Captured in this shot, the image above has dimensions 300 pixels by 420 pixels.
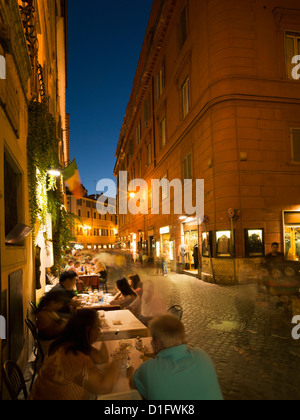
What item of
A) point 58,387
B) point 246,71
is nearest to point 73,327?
point 58,387

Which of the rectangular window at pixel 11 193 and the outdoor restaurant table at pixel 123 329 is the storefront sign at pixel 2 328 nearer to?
the rectangular window at pixel 11 193

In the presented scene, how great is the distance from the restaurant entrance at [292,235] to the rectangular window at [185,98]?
8002 mm

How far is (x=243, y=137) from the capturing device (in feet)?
44.2

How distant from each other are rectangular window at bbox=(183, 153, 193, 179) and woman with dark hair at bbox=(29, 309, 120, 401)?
15105 mm

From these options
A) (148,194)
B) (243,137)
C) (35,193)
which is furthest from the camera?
(148,194)

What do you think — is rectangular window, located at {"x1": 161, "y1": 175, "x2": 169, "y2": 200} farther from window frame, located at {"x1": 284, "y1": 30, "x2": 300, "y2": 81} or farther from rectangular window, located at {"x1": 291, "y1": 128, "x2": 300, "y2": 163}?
window frame, located at {"x1": 284, "y1": 30, "x2": 300, "y2": 81}

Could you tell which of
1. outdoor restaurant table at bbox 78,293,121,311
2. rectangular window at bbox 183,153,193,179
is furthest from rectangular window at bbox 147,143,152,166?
outdoor restaurant table at bbox 78,293,121,311

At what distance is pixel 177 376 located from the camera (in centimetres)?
215

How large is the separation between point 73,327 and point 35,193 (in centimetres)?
425

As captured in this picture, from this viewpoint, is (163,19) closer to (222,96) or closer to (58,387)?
(222,96)

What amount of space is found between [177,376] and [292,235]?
43.0ft

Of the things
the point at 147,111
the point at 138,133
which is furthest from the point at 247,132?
the point at 138,133

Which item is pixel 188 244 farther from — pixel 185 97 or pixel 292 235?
pixel 185 97

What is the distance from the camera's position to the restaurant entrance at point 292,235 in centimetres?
1364
